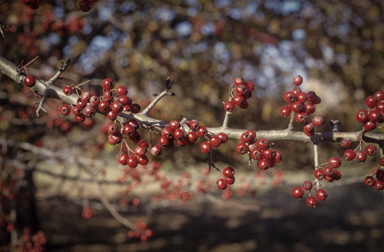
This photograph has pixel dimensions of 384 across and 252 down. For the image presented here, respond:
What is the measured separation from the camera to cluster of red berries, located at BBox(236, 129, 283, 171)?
61.5 inches

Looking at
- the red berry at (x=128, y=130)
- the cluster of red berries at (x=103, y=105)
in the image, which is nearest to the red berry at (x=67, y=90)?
the cluster of red berries at (x=103, y=105)

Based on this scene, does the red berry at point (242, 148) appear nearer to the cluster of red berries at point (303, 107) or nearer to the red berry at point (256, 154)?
the red berry at point (256, 154)

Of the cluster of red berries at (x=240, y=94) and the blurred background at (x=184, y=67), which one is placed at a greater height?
the blurred background at (x=184, y=67)

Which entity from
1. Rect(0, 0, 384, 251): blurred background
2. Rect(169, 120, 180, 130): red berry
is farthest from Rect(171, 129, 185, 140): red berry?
Rect(0, 0, 384, 251): blurred background

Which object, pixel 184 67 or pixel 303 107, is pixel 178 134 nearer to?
pixel 303 107

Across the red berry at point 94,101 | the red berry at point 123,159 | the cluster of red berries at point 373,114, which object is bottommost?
the red berry at point 123,159

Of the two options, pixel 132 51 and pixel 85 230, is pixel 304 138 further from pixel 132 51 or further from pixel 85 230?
pixel 85 230

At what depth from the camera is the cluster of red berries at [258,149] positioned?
156cm

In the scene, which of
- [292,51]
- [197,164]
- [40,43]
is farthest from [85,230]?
[292,51]

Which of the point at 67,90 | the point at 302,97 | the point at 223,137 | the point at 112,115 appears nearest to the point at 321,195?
the point at 302,97

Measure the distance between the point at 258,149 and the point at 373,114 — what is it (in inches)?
26.2

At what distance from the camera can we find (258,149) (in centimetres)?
160

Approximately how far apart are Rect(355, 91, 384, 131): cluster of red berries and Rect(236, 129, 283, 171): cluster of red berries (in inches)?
A: 20.3

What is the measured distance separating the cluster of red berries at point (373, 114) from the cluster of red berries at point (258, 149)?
52 cm
